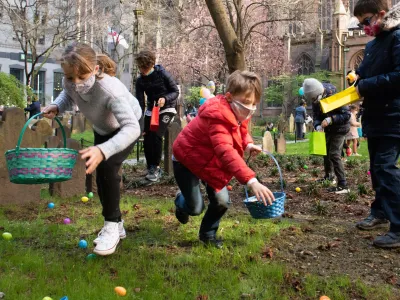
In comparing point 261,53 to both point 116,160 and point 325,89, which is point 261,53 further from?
point 116,160

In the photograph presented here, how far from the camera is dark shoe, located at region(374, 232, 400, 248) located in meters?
3.95

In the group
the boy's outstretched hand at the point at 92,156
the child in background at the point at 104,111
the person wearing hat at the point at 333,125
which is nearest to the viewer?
the boy's outstretched hand at the point at 92,156

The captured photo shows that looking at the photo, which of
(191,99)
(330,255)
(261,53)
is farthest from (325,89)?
(191,99)

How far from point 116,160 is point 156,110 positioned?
3.44m

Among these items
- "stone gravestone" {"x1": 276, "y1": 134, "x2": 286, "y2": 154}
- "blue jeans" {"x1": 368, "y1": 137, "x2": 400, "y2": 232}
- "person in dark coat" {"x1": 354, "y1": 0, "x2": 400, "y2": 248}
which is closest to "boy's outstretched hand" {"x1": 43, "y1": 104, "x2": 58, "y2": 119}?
"person in dark coat" {"x1": 354, "y1": 0, "x2": 400, "y2": 248}

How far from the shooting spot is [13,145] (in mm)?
5953

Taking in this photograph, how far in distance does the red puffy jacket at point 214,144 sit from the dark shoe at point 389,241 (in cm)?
132

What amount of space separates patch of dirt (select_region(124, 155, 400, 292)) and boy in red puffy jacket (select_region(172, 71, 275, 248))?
0.56 m

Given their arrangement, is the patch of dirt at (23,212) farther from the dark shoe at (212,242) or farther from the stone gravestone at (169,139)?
the stone gravestone at (169,139)

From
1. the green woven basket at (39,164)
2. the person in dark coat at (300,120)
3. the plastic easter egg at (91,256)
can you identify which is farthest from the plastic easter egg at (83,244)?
the person in dark coat at (300,120)

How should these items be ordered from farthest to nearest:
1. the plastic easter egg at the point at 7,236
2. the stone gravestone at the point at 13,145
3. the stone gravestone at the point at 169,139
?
the stone gravestone at the point at 169,139, the stone gravestone at the point at 13,145, the plastic easter egg at the point at 7,236

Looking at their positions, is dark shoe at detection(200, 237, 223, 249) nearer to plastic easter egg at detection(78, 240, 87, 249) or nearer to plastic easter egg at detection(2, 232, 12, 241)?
plastic easter egg at detection(78, 240, 87, 249)

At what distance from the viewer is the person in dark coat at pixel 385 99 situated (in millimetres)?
4027

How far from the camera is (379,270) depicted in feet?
11.4
